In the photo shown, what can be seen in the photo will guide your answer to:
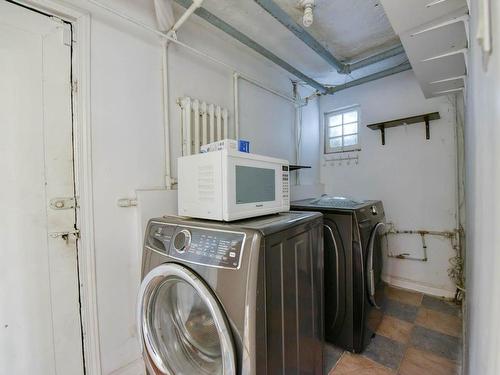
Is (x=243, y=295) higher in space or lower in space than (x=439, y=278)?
higher

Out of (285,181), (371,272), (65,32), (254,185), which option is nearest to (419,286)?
(371,272)

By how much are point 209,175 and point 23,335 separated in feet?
4.02

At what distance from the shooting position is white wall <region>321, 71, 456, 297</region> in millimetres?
2234

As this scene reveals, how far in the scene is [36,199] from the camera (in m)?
1.15

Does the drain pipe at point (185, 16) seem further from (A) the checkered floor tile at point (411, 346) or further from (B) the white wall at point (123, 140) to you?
(A) the checkered floor tile at point (411, 346)

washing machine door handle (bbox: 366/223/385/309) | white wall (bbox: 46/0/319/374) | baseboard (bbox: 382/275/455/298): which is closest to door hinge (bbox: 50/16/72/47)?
white wall (bbox: 46/0/319/374)

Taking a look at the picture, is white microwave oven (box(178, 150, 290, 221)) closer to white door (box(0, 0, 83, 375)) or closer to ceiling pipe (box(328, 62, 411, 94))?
white door (box(0, 0, 83, 375))

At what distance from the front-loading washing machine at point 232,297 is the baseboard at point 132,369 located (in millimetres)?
506

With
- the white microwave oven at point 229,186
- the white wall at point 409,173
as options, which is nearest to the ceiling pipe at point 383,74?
the white wall at point 409,173

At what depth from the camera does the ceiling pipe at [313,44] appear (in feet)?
4.67

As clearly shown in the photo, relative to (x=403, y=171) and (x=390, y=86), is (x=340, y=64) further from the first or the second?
(x=403, y=171)

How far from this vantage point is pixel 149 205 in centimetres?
145

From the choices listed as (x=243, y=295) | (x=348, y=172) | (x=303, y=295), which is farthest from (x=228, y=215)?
(x=348, y=172)

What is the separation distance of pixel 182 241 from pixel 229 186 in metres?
0.33
